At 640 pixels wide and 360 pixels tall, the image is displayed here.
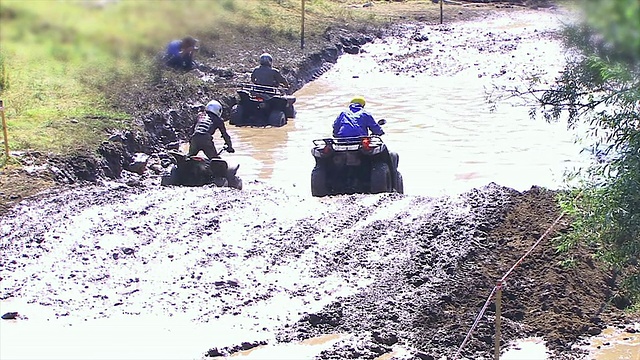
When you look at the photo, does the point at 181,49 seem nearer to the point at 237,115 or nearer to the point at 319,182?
the point at 319,182

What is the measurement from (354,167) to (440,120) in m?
8.19

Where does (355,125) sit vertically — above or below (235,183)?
above

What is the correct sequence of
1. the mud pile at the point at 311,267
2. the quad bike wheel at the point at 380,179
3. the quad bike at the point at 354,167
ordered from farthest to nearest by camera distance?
the quad bike wheel at the point at 380,179, the quad bike at the point at 354,167, the mud pile at the point at 311,267

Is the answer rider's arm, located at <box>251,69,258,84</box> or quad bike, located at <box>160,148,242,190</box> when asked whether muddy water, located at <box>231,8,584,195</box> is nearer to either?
rider's arm, located at <box>251,69,258,84</box>

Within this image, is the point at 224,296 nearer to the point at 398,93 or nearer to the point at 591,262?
the point at 591,262

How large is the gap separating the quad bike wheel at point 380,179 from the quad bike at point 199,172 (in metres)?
2.18

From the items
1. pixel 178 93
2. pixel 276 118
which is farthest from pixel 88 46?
pixel 178 93

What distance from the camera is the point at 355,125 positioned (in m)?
12.5

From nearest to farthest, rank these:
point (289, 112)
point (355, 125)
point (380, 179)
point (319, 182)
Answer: point (380, 179), point (319, 182), point (355, 125), point (289, 112)

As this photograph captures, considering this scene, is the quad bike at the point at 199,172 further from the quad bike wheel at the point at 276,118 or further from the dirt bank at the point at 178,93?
the quad bike wheel at the point at 276,118

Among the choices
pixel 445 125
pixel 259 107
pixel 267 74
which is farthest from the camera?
pixel 445 125

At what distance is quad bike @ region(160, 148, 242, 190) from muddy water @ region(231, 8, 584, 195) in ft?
5.48

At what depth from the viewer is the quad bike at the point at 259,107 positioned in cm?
1909

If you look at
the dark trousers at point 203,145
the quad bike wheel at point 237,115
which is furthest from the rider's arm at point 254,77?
the dark trousers at point 203,145
